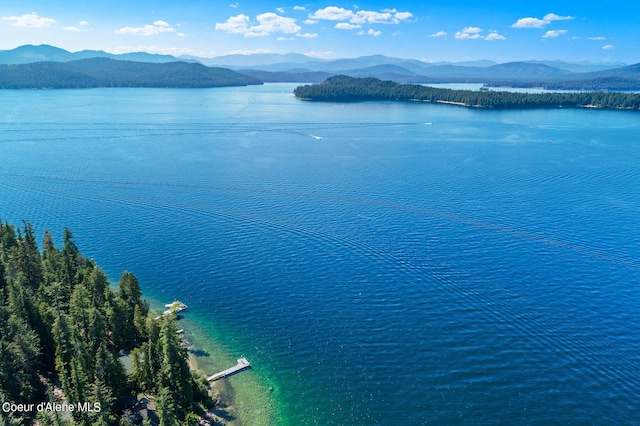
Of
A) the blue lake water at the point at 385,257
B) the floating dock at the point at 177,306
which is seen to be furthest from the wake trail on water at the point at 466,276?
the floating dock at the point at 177,306

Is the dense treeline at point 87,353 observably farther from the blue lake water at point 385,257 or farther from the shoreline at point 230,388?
the blue lake water at point 385,257

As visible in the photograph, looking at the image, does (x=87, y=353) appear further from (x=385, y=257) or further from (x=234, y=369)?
(x=385, y=257)

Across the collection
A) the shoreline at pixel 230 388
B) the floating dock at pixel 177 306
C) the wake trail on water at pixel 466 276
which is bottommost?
the shoreline at pixel 230 388

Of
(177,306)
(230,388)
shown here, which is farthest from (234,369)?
(177,306)

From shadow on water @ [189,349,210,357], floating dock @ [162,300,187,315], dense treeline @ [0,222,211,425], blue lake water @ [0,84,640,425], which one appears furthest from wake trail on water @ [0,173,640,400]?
dense treeline @ [0,222,211,425]

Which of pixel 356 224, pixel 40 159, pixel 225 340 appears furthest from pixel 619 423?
pixel 40 159
